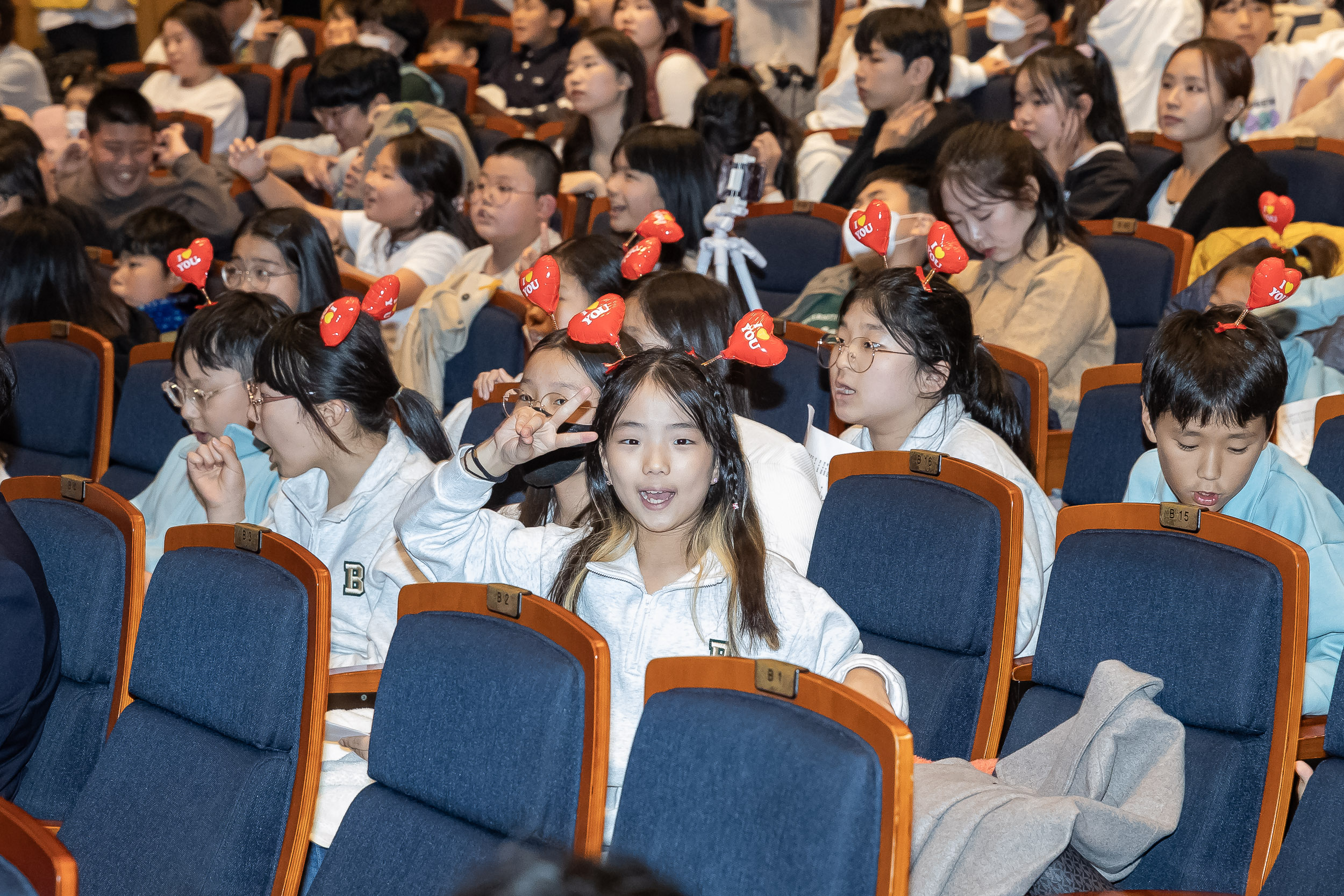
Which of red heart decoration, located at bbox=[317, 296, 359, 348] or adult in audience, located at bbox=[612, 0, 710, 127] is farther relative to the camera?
adult in audience, located at bbox=[612, 0, 710, 127]

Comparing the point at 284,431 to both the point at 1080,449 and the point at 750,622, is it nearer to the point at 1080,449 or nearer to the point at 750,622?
the point at 750,622

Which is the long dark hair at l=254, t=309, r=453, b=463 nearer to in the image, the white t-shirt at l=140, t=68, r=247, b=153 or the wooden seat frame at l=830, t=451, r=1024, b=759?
the wooden seat frame at l=830, t=451, r=1024, b=759

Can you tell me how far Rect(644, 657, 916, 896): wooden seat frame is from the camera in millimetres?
1172

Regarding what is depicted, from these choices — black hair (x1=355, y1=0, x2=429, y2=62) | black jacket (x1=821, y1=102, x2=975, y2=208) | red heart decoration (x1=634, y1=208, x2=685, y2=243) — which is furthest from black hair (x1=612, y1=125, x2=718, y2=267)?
black hair (x1=355, y1=0, x2=429, y2=62)

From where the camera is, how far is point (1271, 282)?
89.3 inches

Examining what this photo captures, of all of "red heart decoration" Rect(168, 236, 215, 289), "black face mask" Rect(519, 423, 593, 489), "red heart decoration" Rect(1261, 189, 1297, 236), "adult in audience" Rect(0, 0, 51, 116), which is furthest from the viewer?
"adult in audience" Rect(0, 0, 51, 116)

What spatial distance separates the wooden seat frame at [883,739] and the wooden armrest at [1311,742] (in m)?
0.74

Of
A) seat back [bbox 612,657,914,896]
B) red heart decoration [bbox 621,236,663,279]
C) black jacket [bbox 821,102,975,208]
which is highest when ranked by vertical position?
black jacket [bbox 821,102,975,208]

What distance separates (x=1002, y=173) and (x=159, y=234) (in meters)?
2.41

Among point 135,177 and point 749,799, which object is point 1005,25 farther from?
point 749,799

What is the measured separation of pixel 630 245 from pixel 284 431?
943mm

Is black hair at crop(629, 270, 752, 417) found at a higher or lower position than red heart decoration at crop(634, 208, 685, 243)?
lower

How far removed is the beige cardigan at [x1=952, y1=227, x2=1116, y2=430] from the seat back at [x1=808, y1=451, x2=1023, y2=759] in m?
1.28

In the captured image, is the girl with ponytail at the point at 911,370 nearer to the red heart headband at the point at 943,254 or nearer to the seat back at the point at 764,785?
the red heart headband at the point at 943,254
